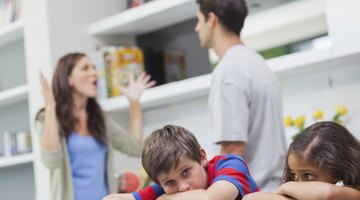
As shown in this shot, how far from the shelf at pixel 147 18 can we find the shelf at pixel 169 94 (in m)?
0.39

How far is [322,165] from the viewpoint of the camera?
1.28 meters

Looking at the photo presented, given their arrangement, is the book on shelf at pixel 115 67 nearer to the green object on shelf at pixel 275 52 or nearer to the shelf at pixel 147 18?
the shelf at pixel 147 18

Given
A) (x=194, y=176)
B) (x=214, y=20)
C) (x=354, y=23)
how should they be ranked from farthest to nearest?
1. (x=354, y=23)
2. (x=214, y=20)
3. (x=194, y=176)

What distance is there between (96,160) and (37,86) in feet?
3.10

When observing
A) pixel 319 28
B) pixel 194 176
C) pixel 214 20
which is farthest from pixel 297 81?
pixel 194 176

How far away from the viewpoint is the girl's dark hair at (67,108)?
295 cm

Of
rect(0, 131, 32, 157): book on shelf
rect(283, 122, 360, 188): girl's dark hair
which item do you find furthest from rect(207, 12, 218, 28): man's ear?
rect(0, 131, 32, 157): book on shelf

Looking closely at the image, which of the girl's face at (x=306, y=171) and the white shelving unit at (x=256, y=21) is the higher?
the white shelving unit at (x=256, y=21)

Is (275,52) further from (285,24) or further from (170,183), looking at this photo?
(170,183)

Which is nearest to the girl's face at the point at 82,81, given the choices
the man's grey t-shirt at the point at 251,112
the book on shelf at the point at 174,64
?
the book on shelf at the point at 174,64

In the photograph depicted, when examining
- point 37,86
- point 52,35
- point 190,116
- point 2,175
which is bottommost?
point 2,175

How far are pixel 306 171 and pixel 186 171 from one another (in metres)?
0.28

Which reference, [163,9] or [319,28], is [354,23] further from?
[163,9]

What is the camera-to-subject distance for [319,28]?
9.36 feet
